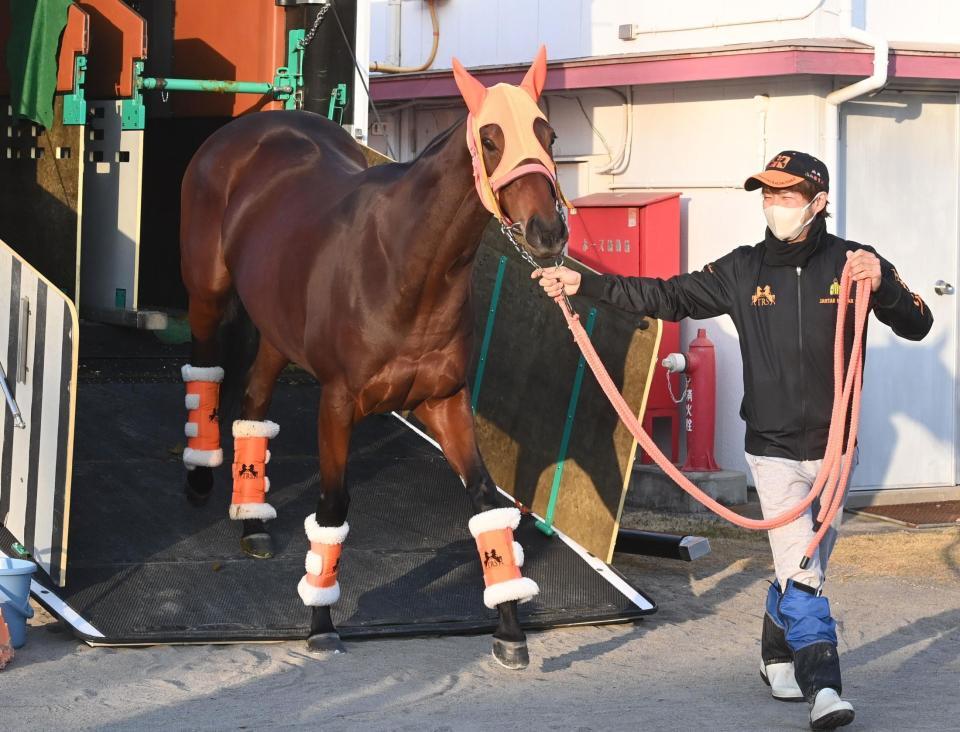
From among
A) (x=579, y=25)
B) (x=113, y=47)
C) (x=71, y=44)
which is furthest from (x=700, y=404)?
(x=71, y=44)

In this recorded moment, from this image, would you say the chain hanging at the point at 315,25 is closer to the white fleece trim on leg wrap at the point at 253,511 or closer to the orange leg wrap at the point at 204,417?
the orange leg wrap at the point at 204,417

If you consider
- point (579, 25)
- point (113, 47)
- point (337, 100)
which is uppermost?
point (579, 25)

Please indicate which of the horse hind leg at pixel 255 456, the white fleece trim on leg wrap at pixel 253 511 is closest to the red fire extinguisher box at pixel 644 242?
the horse hind leg at pixel 255 456

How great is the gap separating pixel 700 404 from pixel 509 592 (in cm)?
481

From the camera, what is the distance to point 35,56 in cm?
829

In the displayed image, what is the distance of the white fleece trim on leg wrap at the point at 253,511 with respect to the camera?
701 centimetres

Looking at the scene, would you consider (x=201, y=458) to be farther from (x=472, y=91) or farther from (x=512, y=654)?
(x=472, y=91)

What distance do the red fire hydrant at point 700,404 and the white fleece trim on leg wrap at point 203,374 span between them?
11.7ft

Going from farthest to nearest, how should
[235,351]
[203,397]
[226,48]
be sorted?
1. [226,48]
2. [235,351]
3. [203,397]

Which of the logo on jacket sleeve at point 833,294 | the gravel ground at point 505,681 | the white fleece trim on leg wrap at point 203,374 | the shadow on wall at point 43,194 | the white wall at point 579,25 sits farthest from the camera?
the white wall at point 579,25

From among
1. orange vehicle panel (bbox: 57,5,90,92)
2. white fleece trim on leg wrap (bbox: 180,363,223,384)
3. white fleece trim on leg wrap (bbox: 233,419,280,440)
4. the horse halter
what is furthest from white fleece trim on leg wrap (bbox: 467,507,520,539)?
orange vehicle panel (bbox: 57,5,90,92)

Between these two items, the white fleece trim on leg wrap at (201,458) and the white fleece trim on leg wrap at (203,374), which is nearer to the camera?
the white fleece trim on leg wrap at (201,458)

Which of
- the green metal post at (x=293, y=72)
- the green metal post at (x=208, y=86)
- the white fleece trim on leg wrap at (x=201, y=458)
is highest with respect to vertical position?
the green metal post at (x=293, y=72)

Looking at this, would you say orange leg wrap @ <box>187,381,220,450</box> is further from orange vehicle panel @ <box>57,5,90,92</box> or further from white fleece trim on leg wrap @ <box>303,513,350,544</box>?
orange vehicle panel @ <box>57,5,90,92</box>
